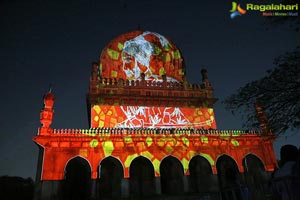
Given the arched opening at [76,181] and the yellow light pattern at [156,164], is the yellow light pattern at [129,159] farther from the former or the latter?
the arched opening at [76,181]

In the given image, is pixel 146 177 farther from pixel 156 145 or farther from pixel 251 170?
pixel 251 170

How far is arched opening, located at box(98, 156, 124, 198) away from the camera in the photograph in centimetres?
1703

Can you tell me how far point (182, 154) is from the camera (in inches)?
667

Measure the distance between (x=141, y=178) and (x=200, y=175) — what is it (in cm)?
472

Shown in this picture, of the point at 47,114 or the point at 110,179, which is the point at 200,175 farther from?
the point at 47,114

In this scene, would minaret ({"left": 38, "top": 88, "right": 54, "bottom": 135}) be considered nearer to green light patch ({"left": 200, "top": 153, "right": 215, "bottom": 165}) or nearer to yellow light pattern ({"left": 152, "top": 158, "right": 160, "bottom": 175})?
yellow light pattern ({"left": 152, "top": 158, "right": 160, "bottom": 175})

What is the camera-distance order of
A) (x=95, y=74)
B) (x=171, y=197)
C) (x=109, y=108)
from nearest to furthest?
(x=171, y=197) < (x=109, y=108) < (x=95, y=74)

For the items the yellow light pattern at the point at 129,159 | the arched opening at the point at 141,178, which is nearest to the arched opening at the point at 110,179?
the yellow light pattern at the point at 129,159

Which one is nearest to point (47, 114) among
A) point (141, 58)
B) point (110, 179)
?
point (110, 179)

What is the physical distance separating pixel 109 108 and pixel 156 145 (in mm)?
5859

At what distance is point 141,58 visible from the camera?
2395 cm

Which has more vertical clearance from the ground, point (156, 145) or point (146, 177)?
point (156, 145)

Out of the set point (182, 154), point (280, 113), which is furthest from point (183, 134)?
point (280, 113)

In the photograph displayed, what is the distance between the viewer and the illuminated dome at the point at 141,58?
23.4m
